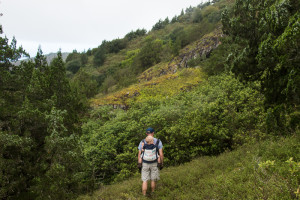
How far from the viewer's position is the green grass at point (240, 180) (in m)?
3.03

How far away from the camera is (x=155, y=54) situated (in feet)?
140

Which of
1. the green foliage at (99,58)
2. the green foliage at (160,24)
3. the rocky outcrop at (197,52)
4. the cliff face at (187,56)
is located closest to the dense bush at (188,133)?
the cliff face at (187,56)

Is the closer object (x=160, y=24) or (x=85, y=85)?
(x=85, y=85)

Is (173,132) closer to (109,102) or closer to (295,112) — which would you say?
(295,112)

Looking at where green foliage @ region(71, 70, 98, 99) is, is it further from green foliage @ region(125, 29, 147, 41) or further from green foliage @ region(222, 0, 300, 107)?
green foliage @ region(125, 29, 147, 41)

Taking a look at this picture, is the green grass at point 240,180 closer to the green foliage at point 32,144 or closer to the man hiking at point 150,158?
the man hiking at point 150,158

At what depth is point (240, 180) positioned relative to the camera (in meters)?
4.17

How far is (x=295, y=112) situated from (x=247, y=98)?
292 centimetres

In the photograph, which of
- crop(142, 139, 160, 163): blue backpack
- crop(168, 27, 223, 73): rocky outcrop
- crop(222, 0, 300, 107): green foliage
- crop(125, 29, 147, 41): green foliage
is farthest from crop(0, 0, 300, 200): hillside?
crop(125, 29, 147, 41): green foliage

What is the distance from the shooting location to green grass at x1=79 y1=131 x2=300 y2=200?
9.93 feet

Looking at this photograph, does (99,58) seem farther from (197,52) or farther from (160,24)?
(197,52)

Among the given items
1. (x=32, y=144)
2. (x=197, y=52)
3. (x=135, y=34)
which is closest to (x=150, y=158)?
(x=32, y=144)

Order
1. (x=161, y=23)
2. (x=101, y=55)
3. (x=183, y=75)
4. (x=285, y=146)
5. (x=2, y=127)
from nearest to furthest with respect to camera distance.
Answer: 1. (x=285, y=146)
2. (x=2, y=127)
3. (x=183, y=75)
4. (x=101, y=55)
5. (x=161, y=23)

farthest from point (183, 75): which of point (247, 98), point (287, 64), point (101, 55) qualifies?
point (101, 55)
